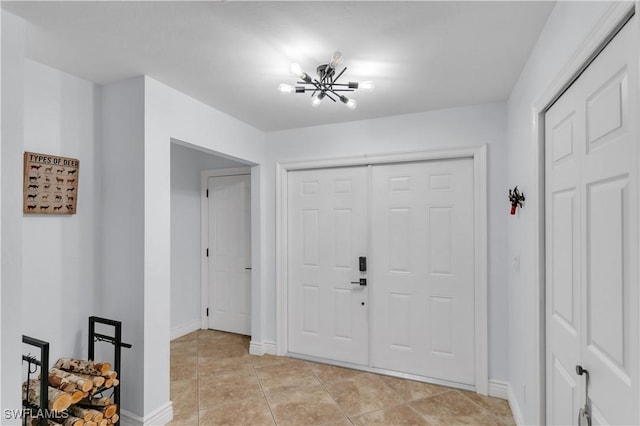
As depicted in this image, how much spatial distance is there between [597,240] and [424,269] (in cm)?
192

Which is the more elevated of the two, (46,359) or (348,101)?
(348,101)

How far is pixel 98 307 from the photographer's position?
7.81 feet

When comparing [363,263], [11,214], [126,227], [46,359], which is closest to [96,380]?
[46,359]

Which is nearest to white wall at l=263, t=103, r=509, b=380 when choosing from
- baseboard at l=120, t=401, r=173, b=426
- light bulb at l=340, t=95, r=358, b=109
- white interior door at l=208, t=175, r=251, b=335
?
white interior door at l=208, t=175, r=251, b=335

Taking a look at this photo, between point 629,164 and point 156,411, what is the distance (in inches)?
113

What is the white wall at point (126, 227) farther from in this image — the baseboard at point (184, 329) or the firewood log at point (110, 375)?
the baseboard at point (184, 329)

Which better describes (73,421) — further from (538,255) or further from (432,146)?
(432,146)

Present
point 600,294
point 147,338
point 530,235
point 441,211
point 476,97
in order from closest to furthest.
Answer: point 600,294, point 530,235, point 147,338, point 476,97, point 441,211

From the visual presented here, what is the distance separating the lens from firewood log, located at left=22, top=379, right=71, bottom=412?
1795mm

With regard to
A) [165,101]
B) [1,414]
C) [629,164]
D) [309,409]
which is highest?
[165,101]

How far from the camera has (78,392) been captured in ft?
6.22

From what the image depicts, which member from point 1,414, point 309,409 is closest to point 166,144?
point 1,414

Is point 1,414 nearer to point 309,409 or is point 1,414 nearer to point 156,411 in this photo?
point 156,411

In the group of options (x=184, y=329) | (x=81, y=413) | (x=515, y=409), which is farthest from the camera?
(x=184, y=329)
